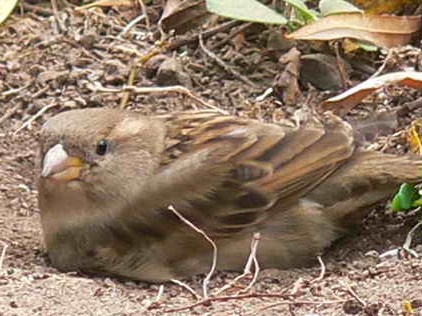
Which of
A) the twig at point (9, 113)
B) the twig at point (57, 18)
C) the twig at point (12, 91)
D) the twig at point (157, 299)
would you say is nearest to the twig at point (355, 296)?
the twig at point (157, 299)

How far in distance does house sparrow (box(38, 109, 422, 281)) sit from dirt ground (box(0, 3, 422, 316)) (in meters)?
0.08

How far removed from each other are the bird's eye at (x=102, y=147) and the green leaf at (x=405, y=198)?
988mm

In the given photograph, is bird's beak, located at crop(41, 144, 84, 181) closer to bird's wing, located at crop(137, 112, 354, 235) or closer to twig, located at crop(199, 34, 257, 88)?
bird's wing, located at crop(137, 112, 354, 235)

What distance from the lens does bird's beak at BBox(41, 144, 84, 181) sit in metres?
3.78

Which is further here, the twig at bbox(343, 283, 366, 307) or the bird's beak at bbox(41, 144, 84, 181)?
the bird's beak at bbox(41, 144, 84, 181)

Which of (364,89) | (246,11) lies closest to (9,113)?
(246,11)

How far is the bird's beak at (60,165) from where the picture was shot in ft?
12.4

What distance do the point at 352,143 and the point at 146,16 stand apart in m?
1.69

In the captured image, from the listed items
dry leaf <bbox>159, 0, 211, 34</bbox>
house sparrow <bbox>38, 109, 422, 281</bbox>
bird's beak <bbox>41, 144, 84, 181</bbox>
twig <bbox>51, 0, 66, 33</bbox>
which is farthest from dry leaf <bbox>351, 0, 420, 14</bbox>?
bird's beak <bbox>41, 144, 84, 181</bbox>

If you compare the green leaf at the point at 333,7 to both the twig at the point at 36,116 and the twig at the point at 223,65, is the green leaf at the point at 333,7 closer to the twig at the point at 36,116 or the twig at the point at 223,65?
the twig at the point at 223,65

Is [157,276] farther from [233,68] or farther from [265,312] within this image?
[233,68]

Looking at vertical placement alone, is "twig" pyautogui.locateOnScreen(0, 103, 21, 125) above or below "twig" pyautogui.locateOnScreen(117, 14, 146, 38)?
below

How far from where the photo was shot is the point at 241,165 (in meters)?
4.08

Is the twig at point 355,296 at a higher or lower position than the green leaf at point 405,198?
higher
